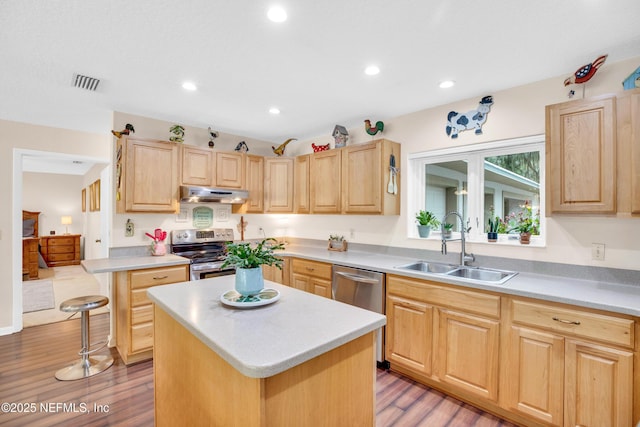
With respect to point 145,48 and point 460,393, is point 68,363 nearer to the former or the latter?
point 145,48

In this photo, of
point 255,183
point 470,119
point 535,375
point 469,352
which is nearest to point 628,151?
point 470,119

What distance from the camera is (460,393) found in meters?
2.29

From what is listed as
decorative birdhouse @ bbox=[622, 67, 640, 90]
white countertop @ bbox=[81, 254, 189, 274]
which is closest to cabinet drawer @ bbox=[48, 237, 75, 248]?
white countertop @ bbox=[81, 254, 189, 274]

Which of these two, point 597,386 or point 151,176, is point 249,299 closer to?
point 597,386

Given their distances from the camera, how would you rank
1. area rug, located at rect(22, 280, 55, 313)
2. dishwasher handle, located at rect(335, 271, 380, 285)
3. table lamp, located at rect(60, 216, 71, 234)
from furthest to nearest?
table lamp, located at rect(60, 216, 71, 234) < area rug, located at rect(22, 280, 55, 313) < dishwasher handle, located at rect(335, 271, 380, 285)

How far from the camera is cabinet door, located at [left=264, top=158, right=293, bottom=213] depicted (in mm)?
4102

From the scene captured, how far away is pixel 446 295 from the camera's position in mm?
2305

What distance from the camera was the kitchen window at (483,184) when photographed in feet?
8.52

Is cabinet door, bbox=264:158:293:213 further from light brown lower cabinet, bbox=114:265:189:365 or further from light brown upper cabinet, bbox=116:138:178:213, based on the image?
light brown lower cabinet, bbox=114:265:189:365

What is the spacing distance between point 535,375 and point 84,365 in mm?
3564

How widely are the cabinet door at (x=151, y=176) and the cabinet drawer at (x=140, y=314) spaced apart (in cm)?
97

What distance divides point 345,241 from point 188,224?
194 cm

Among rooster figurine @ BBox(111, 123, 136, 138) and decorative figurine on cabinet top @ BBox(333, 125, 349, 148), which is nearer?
rooster figurine @ BBox(111, 123, 136, 138)

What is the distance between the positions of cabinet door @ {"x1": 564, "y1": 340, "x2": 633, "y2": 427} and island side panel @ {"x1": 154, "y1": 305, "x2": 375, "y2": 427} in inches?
51.2
